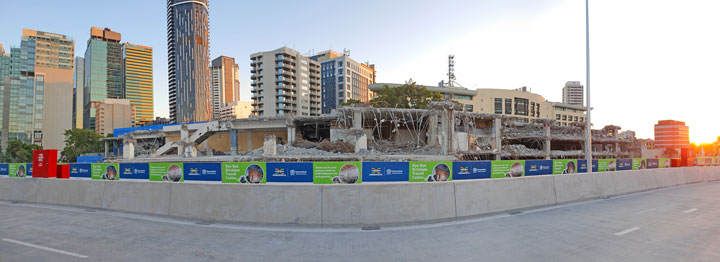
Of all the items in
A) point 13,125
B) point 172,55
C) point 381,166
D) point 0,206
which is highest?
point 172,55

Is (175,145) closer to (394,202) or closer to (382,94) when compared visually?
(382,94)

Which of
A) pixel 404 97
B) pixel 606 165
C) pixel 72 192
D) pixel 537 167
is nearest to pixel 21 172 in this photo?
pixel 72 192

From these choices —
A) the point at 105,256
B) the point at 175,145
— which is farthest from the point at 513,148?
the point at 175,145

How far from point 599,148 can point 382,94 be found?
4382 centimetres

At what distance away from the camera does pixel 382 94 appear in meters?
59.9

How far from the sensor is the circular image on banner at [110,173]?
13.0 meters

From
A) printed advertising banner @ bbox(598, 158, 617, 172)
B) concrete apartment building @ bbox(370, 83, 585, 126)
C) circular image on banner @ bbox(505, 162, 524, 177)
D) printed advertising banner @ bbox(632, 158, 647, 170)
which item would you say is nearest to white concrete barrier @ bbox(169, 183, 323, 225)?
circular image on banner @ bbox(505, 162, 524, 177)

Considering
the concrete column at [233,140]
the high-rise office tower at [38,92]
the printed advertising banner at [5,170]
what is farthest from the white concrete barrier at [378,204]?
the high-rise office tower at [38,92]

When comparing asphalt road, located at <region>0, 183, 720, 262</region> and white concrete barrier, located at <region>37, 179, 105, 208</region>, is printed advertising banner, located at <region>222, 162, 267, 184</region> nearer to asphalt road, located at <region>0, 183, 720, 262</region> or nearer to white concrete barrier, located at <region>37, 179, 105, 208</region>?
asphalt road, located at <region>0, 183, 720, 262</region>

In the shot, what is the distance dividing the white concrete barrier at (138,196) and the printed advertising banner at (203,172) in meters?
1.01

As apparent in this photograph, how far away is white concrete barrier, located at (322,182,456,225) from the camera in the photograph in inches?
360

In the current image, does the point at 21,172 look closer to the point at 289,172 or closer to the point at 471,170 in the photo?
the point at 289,172

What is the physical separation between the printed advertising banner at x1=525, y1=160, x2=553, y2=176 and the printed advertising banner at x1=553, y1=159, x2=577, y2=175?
1.20 ft

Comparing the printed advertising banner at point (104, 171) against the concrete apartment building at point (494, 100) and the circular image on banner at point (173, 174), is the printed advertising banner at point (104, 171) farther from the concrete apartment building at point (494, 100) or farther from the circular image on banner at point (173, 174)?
the concrete apartment building at point (494, 100)
